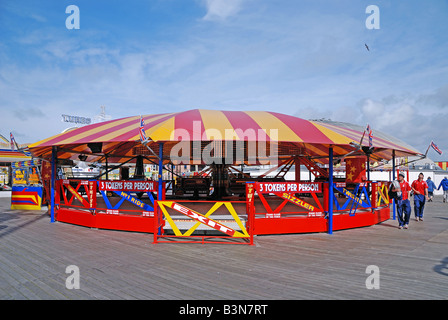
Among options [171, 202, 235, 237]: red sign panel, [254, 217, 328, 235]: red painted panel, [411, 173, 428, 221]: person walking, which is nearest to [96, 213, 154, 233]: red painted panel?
[171, 202, 235, 237]: red sign panel

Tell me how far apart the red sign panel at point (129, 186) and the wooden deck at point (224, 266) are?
129 centimetres

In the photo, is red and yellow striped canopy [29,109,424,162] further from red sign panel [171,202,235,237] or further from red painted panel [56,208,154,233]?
red painted panel [56,208,154,233]

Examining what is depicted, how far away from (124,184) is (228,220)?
3.43 metres

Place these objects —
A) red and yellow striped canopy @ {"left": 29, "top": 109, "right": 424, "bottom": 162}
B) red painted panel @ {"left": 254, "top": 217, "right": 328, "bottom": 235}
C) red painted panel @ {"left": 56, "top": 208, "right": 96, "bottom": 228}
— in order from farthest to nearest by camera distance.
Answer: red painted panel @ {"left": 56, "top": 208, "right": 96, "bottom": 228}, red painted panel @ {"left": 254, "top": 217, "right": 328, "bottom": 235}, red and yellow striped canopy @ {"left": 29, "top": 109, "right": 424, "bottom": 162}

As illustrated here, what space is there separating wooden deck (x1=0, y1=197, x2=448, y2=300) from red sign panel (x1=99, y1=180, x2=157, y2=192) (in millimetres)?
1292

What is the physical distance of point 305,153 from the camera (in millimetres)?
15898

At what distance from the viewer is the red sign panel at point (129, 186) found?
29.4 feet

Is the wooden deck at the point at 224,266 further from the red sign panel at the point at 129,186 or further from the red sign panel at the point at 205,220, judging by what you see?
the red sign panel at the point at 129,186

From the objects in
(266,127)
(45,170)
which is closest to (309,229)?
(266,127)

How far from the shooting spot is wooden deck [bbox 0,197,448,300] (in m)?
4.57

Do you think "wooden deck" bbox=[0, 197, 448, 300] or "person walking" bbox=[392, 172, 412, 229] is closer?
"wooden deck" bbox=[0, 197, 448, 300]

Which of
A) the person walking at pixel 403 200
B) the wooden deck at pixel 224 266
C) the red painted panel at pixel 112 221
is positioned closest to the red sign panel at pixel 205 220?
the wooden deck at pixel 224 266

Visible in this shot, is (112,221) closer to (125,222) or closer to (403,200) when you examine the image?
(125,222)

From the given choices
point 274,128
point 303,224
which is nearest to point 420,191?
point 303,224
